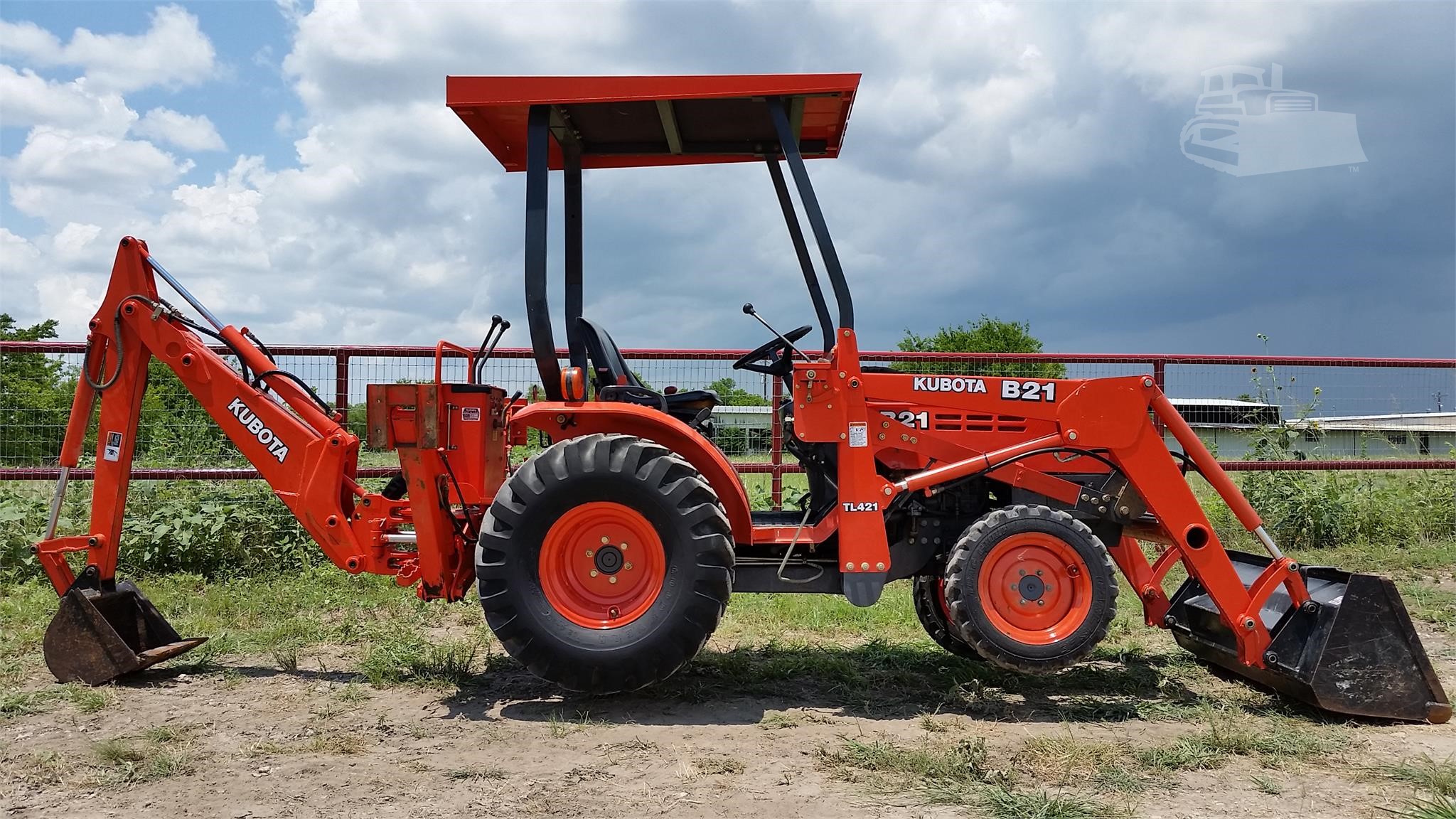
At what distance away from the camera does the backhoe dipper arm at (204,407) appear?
190 inches

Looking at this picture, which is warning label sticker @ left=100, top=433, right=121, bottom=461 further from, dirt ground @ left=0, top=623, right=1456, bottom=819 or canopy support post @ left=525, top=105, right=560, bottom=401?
canopy support post @ left=525, top=105, right=560, bottom=401

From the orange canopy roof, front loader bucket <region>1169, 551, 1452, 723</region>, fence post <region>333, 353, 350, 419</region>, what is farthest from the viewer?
fence post <region>333, 353, 350, 419</region>

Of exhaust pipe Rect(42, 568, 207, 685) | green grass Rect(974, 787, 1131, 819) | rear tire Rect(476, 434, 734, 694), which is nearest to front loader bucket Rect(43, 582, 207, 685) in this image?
exhaust pipe Rect(42, 568, 207, 685)

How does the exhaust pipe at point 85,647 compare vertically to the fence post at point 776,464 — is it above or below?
below

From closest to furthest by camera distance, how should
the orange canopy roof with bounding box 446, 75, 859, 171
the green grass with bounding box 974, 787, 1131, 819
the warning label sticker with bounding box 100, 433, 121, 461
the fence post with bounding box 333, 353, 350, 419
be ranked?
the green grass with bounding box 974, 787, 1131, 819 → the orange canopy roof with bounding box 446, 75, 859, 171 → the warning label sticker with bounding box 100, 433, 121, 461 → the fence post with bounding box 333, 353, 350, 419

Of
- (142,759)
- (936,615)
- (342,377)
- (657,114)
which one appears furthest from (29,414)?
(936,615)

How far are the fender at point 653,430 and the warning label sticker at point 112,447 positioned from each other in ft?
6.51

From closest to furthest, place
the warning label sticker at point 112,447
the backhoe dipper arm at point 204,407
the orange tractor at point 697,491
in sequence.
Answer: the orange tractor at point 697,491
the backhoe dipper arm at point 204,407
the warning label sticker at point 112,447

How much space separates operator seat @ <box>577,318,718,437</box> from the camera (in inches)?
186

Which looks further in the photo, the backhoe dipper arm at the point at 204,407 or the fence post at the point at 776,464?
the fence post at the point at 776,464

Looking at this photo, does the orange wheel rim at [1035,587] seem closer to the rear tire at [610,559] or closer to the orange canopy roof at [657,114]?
the rear tire at [610,559]

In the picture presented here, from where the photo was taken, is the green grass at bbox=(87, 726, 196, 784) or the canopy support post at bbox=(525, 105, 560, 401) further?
the canopy support post at bbox=(525, 105, 560, 401)

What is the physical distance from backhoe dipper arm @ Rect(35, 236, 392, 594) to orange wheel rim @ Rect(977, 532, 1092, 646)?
9.21ft

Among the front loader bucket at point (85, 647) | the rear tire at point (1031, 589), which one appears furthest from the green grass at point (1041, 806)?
the front loader bucket at point (85, 647)
